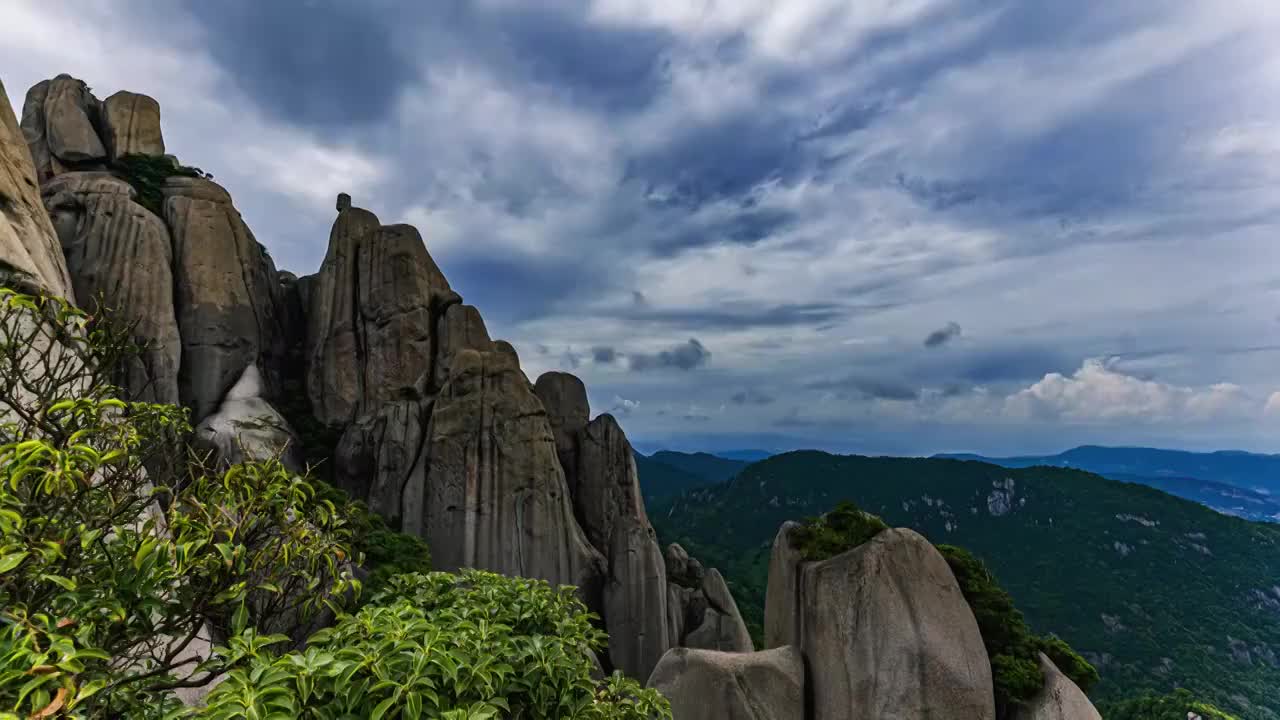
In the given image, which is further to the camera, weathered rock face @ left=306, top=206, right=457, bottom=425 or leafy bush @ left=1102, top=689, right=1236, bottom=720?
leafy bush @ left=1102, top=689, right=1236, bottom=720

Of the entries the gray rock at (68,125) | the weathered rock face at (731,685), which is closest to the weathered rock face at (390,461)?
the weathered rock face at (731,685)

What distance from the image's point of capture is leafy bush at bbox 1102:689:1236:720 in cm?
3092

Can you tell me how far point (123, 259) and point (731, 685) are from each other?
91.8ft

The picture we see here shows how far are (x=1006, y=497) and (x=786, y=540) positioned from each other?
119211 millimetres

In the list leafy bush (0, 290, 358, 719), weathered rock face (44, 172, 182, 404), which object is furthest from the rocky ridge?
leafy bush (0, 290, 358, 719)

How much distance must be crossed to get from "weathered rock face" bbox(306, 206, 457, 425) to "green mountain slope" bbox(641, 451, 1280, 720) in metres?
28.6

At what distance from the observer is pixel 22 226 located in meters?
16.8

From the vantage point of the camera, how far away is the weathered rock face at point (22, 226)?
14664 millimetres

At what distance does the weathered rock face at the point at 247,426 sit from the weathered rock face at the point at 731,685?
17667mm

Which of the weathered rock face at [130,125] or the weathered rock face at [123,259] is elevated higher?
the weathered rock face at [130,125]

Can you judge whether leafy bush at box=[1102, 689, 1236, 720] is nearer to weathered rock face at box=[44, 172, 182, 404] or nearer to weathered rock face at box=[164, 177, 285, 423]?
weathered rock face at box=[164, 177, 285, 423]

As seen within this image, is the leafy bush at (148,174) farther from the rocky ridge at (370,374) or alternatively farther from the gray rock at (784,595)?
the gray rock at (784,595)

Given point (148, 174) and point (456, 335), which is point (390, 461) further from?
point (148, 174)

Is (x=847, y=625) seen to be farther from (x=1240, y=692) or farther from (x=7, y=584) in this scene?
(x=1240, y=692)
